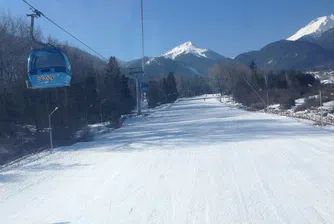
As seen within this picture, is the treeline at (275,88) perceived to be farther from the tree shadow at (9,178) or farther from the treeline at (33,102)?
the tree shadow at (9,178)

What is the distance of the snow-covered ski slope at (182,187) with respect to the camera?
4.94 meters

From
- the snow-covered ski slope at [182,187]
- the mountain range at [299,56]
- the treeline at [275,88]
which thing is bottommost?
the snow-covered ski slope at [182,187]

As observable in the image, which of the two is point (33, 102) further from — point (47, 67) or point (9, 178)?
point (9, 178)

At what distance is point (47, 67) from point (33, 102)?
1432 centimetres

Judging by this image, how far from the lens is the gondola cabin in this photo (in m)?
12.7

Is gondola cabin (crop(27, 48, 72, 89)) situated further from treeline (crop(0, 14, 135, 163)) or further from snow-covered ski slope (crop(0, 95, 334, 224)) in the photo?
treeline (crop(0, 14, 135, 163))

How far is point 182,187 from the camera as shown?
21.0ft

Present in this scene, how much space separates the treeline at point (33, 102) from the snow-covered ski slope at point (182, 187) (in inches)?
321

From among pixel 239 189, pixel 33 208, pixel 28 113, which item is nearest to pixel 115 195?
pixel 33 208

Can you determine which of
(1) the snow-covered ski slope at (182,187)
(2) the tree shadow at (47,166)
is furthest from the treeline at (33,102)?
(1) the snow-covered ski slope at (182,187)

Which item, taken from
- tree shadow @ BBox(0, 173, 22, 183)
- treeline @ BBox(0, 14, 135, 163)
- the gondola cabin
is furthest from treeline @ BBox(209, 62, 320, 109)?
tree shadow @ BBox(0, 173, 22, 183)

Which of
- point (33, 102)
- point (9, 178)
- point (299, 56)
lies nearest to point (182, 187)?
point (9, 178)

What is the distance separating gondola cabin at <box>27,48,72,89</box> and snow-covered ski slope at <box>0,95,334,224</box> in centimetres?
352

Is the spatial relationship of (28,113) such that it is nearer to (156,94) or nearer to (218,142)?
(218,142)
